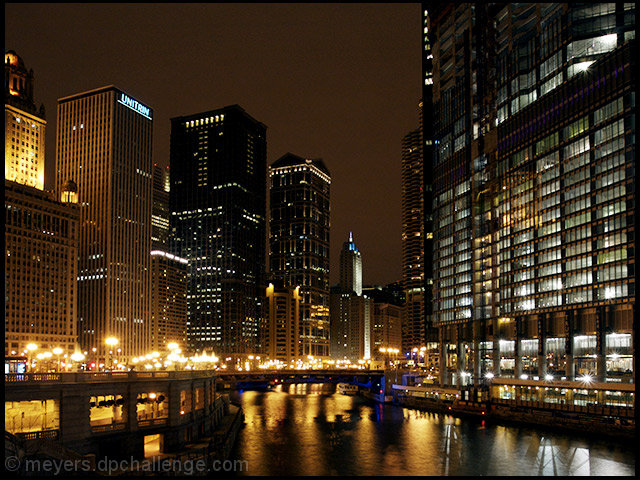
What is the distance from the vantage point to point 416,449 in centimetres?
8900

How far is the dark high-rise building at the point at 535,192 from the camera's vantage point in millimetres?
121875

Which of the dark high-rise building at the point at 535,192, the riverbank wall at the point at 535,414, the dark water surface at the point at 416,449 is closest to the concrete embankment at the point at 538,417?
the riverbank wall at the point at 535,414

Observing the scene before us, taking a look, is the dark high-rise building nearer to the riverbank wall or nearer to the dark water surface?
the riverbank wall

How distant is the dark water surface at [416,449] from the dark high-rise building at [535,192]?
29.8 m

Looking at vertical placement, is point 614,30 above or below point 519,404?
above

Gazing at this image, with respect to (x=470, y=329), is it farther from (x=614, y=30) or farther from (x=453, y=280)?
(x=614, y=30)

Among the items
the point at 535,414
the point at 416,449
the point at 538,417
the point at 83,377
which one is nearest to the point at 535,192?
the point at 535,414

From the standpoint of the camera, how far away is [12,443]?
47.2m

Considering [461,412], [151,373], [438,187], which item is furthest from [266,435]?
[438,187]

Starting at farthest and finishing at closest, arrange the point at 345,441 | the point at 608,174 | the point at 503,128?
the point at 503,128 < the point at 608,174 < the point at 345,441

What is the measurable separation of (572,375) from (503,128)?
204ft

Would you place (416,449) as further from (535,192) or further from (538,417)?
(535,192)

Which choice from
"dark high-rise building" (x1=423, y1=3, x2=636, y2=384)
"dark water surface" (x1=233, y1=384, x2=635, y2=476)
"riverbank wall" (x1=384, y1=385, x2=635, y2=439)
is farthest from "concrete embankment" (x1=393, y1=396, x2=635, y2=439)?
"dark high-rise building" (x1=423, y1=3, x2=636, y2=384)

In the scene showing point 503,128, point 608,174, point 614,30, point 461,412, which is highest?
point 614,30
